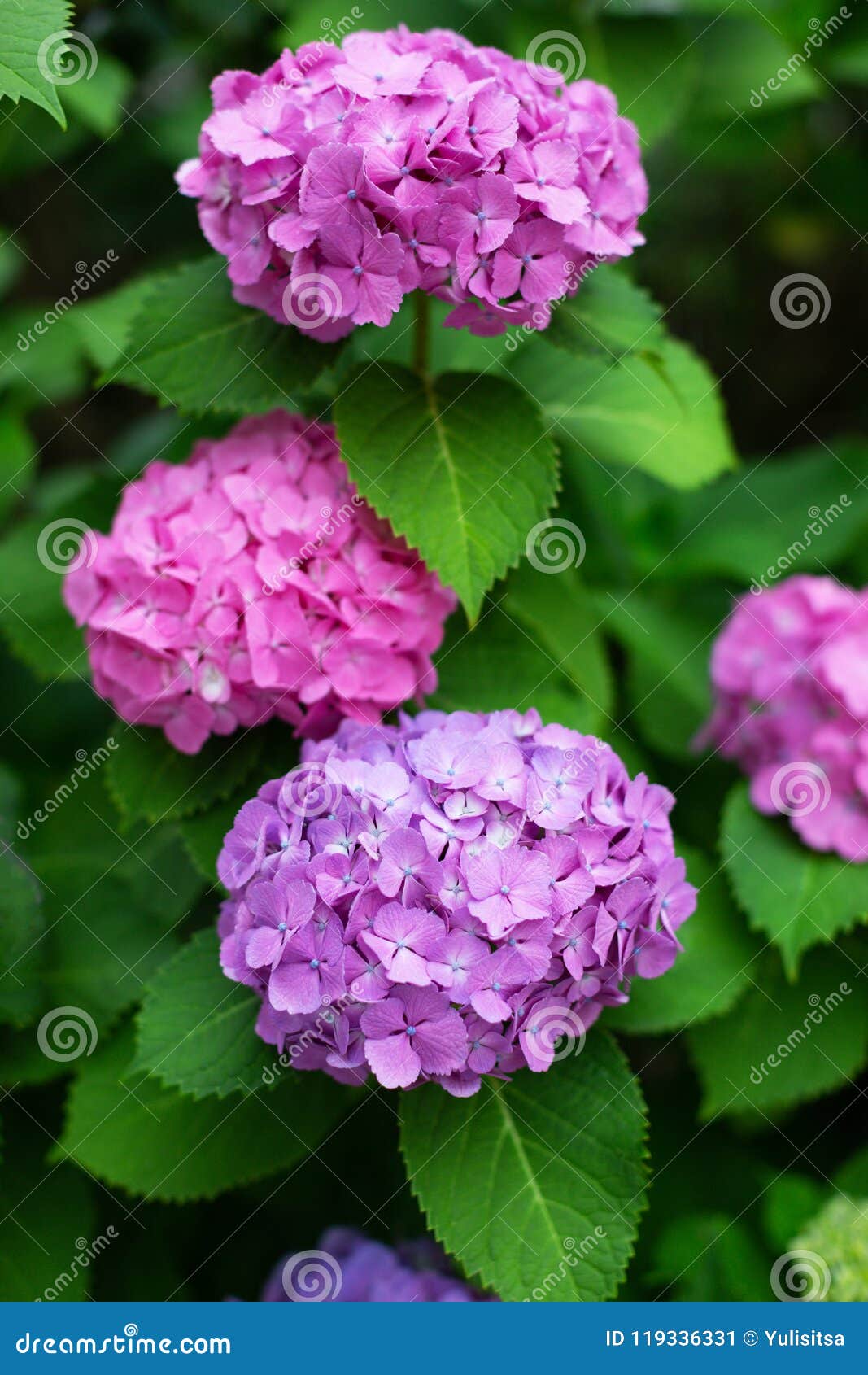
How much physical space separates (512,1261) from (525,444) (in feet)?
3.18

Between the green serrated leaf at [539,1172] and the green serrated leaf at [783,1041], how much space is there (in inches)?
18.1

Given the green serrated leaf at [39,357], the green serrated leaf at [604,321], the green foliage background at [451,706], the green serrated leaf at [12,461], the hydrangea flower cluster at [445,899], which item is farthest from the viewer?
the green serrated leaf at [39,357]

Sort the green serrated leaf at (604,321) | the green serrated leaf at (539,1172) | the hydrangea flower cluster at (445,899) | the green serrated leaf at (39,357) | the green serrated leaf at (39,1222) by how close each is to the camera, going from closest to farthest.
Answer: the hydrangea flower cluster at (445,899), the green serrated leaf at (539,1172), the green serrated leaf at (604,321), the green serrated leaf at (39,1222), the green serrated leaf at (39,357)

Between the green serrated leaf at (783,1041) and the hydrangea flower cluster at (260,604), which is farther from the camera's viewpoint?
the green serrated leaf at (783,1041)

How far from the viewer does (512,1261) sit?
55.5 inches

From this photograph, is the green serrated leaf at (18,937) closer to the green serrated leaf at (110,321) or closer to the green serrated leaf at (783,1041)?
the green serrated leaf at (110,321)

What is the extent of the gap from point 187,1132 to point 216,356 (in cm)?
104

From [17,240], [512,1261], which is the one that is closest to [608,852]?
[512,1261]

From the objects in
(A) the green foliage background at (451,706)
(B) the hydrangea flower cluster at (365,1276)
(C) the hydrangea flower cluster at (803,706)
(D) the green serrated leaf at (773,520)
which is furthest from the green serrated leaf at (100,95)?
(B) the hydrangea flower cluster at (365,1276)

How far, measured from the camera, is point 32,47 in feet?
4.46

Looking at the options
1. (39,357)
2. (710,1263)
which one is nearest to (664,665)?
(710,1263)

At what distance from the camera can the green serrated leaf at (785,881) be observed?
1.78 m

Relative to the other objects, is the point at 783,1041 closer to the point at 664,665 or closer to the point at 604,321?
the point at 664,665

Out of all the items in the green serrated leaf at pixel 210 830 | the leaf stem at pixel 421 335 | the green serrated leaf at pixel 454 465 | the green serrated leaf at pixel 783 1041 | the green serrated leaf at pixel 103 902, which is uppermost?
the leaf stem at pixel 421 335
